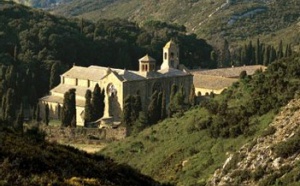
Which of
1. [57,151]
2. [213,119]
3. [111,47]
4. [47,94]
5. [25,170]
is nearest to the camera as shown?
[25,170]

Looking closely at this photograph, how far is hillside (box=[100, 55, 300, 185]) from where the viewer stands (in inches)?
1261

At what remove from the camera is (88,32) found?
101875 millimetres

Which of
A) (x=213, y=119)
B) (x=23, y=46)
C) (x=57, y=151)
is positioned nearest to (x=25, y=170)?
(x=57, y=151)

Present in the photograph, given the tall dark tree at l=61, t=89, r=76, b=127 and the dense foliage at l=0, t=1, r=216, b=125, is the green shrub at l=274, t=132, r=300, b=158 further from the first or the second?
the dense foliage at l=0, t=1, r=216, b=125

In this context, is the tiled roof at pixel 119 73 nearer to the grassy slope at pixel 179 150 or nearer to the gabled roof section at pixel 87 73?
the gabled roof section at pixel 87 73

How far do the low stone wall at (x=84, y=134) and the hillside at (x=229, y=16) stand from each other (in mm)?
69761

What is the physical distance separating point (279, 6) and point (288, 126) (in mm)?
130136

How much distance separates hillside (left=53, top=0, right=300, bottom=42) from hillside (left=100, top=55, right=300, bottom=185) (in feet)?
276

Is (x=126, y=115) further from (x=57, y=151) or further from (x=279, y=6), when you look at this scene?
(x=279, y=6)

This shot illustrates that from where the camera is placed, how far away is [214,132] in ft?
116

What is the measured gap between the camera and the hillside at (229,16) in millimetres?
141125

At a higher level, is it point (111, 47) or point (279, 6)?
point (279, 6)

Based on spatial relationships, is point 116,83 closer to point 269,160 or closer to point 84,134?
point 84,134

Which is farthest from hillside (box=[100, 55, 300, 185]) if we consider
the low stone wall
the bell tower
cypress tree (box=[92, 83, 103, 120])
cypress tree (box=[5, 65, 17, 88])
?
the bell tower
